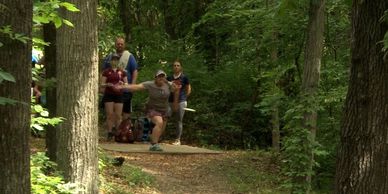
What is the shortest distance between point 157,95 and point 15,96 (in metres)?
8.04

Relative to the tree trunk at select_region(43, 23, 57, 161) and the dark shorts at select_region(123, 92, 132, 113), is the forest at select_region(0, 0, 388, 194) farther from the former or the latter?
the dark shorts at select_region(123, 92, 132, 113)

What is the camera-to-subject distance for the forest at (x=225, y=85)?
3.92 m

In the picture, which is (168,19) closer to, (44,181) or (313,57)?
(313,57)

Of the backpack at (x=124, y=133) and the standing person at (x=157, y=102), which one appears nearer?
the standing person at (x=157, y=102)

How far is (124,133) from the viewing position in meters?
12.4

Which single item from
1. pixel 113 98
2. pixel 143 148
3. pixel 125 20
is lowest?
pixel 143 148

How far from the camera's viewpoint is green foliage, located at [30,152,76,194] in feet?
19.1

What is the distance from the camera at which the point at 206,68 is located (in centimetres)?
1753

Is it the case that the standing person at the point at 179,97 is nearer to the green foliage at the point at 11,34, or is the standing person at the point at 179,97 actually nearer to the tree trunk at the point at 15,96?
the tree trunk at the point at 15,96

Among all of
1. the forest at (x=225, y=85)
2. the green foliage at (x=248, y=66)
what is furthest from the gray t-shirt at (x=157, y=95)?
the green foliage at (x=248, y=66)

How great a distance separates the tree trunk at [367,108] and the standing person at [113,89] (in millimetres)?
7290

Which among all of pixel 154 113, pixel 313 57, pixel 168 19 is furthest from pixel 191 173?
pixel 168 19

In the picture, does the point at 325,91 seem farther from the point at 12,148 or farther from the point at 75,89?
the point at 12,148

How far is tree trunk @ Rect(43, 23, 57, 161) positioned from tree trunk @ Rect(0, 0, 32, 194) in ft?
12.5
